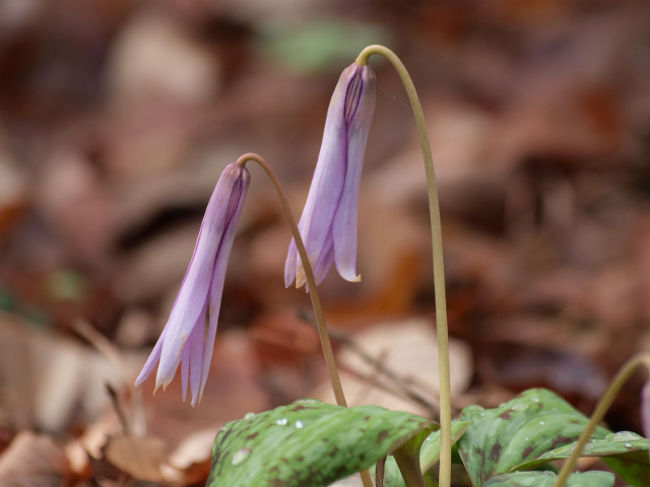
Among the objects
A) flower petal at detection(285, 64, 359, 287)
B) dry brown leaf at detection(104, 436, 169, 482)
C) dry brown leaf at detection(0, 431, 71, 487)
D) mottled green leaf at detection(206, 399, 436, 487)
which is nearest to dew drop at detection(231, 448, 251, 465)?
mottled green leaf at detection(206, 399, 436, 487)

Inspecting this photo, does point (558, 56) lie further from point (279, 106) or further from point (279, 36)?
point (279, 36)

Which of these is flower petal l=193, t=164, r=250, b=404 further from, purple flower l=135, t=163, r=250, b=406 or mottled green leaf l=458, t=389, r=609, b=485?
mottled green leaf l=458, t=389, r=609, b=485

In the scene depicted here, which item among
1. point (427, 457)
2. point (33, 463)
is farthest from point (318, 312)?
point (33, 463)

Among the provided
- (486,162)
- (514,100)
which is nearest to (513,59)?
(514,100)

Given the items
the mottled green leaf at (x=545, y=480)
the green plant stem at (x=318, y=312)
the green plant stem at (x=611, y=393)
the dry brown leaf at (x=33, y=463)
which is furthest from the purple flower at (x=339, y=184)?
the dry brown leaf at (x=33, y=463)

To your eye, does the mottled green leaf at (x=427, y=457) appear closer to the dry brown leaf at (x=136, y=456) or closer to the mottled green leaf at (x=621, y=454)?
the mottled green leaf at (x=621, y=454)

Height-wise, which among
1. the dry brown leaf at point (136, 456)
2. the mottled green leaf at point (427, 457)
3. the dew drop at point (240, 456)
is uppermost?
the dew drop at point (240, 456)
